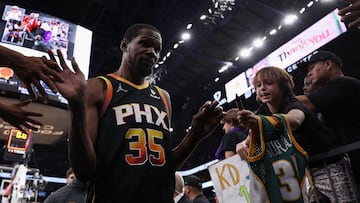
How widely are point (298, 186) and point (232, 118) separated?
1955 mm

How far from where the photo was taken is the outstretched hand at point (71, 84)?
4.24 feet

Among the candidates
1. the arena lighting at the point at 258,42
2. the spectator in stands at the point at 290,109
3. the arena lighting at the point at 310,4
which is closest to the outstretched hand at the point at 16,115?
the spectator in stands at the point at 290,109

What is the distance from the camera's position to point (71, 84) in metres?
1.33

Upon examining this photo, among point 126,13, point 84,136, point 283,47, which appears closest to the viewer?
point 84,136

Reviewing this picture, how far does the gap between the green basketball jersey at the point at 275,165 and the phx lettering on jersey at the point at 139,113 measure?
571mm

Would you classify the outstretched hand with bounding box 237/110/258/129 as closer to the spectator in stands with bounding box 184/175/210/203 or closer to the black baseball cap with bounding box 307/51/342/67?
the black baseball cap with bounding box 307/51/342/67

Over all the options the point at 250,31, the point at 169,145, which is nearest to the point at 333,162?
the point at 169,145

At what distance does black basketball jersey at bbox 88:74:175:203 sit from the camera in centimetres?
145

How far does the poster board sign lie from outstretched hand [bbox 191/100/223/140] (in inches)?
49.9

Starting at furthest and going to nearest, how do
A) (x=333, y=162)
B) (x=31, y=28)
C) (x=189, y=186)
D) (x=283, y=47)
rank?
(x=283, y=47) → (x=31, y=28) → (x=189, y=186) → (x=333, y=162)

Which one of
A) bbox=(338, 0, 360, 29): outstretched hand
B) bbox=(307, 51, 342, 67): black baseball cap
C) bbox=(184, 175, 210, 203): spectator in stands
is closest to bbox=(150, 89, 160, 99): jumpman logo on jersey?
bbox=(338, 0, 360, 29): outstretched hand

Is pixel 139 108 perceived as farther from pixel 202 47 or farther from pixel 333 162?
pixel 202 47

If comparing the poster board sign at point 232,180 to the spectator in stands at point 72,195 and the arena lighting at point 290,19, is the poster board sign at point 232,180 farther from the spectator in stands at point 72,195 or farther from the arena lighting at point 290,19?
the arena lighting at point 290,19

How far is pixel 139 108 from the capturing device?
165cm
